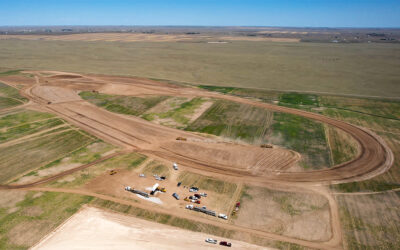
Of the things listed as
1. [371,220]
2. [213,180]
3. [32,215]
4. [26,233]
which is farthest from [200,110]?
[26,233]

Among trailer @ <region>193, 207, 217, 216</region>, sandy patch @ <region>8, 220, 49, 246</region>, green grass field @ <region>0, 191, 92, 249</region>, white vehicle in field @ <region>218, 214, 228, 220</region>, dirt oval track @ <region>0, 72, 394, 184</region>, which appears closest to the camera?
sandy patch @ <region>8, 220, 49, 246</region>

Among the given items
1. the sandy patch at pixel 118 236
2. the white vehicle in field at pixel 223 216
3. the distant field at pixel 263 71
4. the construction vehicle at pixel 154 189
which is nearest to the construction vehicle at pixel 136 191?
the construction vehicle at pixel 154 189

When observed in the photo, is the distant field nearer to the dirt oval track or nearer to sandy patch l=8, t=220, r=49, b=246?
the dirt oval track

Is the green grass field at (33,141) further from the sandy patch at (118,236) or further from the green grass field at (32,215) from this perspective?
the sandy patch at (118,236)

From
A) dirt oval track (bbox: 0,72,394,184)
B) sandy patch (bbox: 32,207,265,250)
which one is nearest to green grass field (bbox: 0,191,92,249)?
sandy patch (bbox: 32,207,265,250)

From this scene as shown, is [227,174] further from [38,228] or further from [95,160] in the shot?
[38,228]

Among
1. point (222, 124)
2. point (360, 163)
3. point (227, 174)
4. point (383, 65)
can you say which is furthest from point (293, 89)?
point (383, 65)
